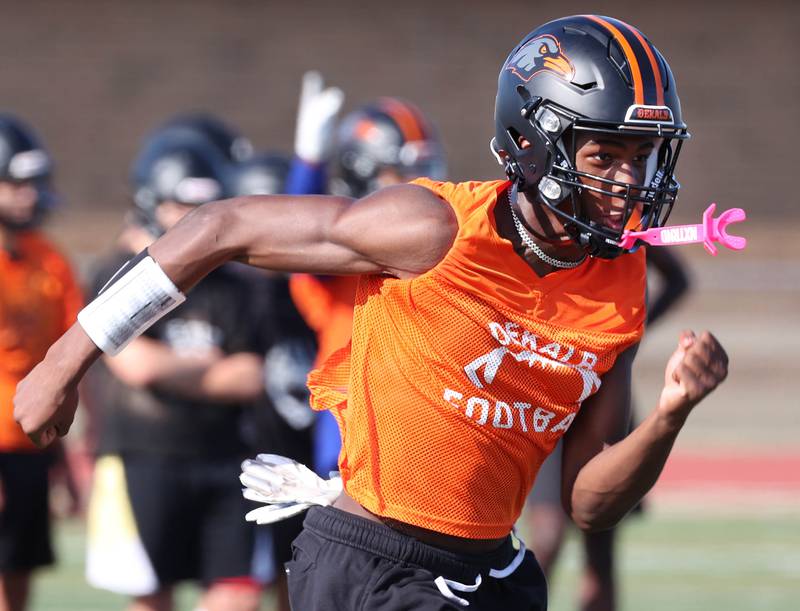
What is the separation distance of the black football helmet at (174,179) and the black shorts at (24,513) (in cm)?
132

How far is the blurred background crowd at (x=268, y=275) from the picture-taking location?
19.2 ft

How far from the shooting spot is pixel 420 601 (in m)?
3.47

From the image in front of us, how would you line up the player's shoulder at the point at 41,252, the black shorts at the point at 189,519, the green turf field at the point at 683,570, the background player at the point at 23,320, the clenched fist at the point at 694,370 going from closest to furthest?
1. the clenched fist at the point at 694,370
2. the black shorts at the point at 189,519
3. the background player at the point at 23,320
4. the player's shoulder at the point at 41,252
5. the green turf field at the point at 683,570

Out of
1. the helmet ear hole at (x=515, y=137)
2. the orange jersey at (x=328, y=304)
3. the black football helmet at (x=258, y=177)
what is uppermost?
the helmet ear hole at (x=515, y=137)

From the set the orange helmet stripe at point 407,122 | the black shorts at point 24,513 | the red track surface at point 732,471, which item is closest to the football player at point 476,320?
the orange helmet stripe at point 407,122

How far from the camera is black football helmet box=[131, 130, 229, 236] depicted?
6.14m

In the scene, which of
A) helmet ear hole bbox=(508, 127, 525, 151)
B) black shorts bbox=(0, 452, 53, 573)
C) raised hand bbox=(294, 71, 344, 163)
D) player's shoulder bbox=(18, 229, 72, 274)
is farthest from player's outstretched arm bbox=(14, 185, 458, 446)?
player's shoulder bbox=(18, 229, 72, 274)

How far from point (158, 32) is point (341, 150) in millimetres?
13010

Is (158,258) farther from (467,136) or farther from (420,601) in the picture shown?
(467,136)

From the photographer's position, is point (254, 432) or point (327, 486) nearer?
point (327, 486)

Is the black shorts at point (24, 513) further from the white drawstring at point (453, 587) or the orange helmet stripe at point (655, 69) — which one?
the orange helmet stripe at point (655, 69)

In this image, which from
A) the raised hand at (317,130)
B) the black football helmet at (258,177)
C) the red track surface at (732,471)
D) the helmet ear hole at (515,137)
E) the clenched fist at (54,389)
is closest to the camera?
the clenched fist at (54,389)

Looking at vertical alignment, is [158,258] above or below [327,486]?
above

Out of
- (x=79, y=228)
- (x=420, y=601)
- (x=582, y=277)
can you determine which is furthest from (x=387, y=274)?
(x=79, y=228)
